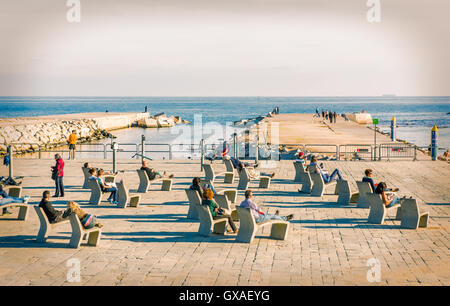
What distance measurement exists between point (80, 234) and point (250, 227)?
3317 millimetres

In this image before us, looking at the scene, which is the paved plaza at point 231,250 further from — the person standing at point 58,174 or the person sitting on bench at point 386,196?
the person sitting on bench at point 386,196

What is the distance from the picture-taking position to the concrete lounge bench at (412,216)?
504 inches

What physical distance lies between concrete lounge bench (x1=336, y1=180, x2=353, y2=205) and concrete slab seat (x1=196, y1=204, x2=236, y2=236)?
200 inches

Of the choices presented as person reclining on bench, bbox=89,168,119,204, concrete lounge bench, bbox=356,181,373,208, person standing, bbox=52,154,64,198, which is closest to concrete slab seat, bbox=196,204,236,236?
person reclining on bench, bbox=89,168,119,204

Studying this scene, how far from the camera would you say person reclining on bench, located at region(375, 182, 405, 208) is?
A: 44.0 ft

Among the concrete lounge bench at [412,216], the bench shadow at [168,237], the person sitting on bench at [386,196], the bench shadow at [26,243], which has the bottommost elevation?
the bench shadow at [168,237]

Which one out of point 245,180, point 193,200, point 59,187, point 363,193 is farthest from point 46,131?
point 363,193

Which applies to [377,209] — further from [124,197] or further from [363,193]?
[124,197]

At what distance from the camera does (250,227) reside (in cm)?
1156

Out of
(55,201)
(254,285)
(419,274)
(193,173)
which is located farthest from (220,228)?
(193,173)

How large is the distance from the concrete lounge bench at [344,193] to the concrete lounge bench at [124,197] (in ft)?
18.3

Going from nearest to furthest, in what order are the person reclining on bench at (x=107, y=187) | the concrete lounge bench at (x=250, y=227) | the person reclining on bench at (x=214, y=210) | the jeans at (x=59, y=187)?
the concrete lounge bench at (x=250, y=227) < the person reclining on bench at (x=214, y=210) < the person reclining on bench at (x=107, y=187) < the jeans at (x=59, y=187)

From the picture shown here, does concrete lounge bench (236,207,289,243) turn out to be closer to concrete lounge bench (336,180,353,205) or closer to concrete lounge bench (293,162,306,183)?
concrete lounge bench (336,180,353,205)

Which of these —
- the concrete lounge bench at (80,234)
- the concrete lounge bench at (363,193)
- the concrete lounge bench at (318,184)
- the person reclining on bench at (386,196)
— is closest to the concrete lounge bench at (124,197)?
the concrete lounge bench at (80,234)
